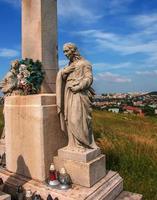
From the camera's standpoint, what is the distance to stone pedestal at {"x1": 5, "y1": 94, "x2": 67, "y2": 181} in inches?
203

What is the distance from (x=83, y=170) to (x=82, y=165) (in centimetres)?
9

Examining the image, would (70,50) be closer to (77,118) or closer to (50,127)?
(77,118)

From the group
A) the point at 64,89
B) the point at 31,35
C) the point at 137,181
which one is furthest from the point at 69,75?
the point at 137,181

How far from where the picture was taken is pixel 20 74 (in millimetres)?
5480

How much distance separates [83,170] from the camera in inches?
196

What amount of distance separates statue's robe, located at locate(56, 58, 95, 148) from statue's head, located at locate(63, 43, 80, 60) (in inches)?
5.4

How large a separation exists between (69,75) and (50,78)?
1.91 ft

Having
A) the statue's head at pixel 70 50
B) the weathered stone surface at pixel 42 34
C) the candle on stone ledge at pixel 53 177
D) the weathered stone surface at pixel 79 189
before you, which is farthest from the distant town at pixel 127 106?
the candle on stone ledge at pixel 53 177

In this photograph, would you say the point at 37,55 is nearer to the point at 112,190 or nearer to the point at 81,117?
the point at 81,117

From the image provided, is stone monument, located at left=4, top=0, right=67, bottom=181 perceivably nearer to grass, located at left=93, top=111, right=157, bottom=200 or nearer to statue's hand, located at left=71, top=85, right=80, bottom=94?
statue's hand, located at left=71, top=85, right=80, bottom=94

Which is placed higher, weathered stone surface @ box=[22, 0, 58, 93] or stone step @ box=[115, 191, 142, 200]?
weathered stone surface @ box=[22, 0, 58, 93]

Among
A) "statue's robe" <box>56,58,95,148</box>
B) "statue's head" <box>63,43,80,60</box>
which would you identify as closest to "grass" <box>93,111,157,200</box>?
"statue's robe" <box>56,58,95,148</box>

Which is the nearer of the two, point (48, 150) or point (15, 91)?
point (48, 150)

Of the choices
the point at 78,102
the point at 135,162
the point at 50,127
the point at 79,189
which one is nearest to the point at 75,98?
the point at 78,102
